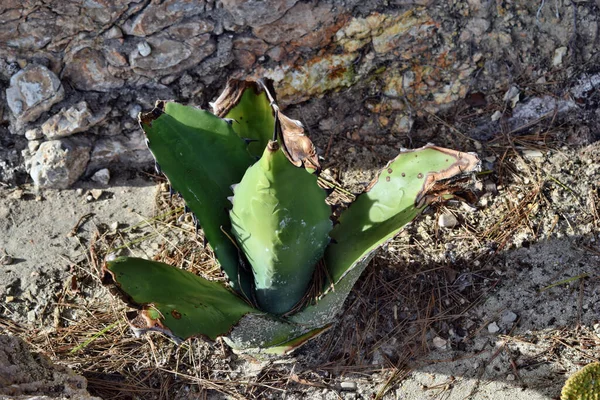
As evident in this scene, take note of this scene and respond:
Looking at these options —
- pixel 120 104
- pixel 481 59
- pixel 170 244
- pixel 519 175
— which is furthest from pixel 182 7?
pixel 519 175

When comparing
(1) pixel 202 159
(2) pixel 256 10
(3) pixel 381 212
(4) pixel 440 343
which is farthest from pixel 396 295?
(2) pixel 256 10

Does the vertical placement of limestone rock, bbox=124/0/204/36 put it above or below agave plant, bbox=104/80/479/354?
above

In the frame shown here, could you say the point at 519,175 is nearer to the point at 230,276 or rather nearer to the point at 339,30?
the point at 339,30

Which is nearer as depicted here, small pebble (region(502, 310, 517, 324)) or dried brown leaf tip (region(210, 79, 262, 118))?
dried brown leaf tip (region(210, 79, 262, 118))

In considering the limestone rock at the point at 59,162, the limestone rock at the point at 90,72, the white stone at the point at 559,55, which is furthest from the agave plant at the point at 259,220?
the white stone at the point at 559,55

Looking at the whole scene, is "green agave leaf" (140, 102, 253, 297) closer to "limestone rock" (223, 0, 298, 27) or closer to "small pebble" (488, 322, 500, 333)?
"limestone rock" (223, 0, 298, 27)

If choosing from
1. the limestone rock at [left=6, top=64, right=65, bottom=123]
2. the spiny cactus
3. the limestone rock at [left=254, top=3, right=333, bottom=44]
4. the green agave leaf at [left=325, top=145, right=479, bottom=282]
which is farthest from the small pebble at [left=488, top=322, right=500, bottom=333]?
the limestone rock at [left=6, top=64, right=65, bottom=123]
